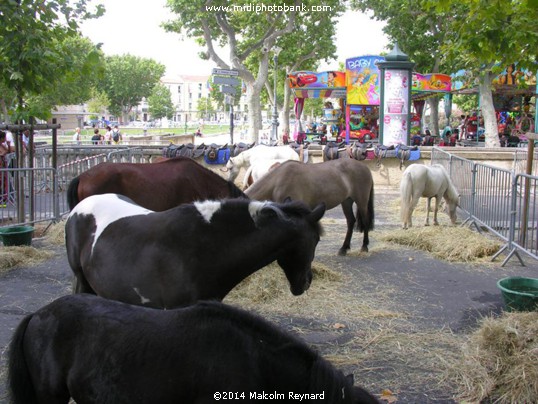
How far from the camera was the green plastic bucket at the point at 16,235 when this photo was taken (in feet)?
27.9

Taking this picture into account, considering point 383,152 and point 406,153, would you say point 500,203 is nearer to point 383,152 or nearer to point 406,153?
point 406,153

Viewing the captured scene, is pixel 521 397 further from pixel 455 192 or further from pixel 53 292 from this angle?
pixel 455 192

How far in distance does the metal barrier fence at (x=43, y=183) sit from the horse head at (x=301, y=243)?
681cm

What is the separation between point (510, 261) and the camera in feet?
26.5

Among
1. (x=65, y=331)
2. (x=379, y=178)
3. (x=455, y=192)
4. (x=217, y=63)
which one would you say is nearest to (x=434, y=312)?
(x=65, y=331)

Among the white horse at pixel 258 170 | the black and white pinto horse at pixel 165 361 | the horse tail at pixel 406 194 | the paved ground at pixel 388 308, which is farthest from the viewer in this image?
the white horse at pixel 258 170

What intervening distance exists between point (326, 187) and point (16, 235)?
201 inches

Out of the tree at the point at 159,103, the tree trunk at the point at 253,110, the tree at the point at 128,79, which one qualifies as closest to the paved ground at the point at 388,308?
the tree trunk at the point at 253,110

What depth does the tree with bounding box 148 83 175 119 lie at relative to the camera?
85.9 meters

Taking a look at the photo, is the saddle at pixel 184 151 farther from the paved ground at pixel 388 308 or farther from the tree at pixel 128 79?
the tree at pixel 128 79

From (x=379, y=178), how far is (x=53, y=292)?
465 inches

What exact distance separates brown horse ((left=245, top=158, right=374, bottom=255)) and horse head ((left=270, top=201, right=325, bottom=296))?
350 centimetres

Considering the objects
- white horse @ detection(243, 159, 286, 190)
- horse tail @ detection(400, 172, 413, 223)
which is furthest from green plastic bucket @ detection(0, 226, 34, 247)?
horse tail @ detection(400, 172, 413, 223)

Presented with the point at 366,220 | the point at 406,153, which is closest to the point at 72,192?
the point at 366,220
